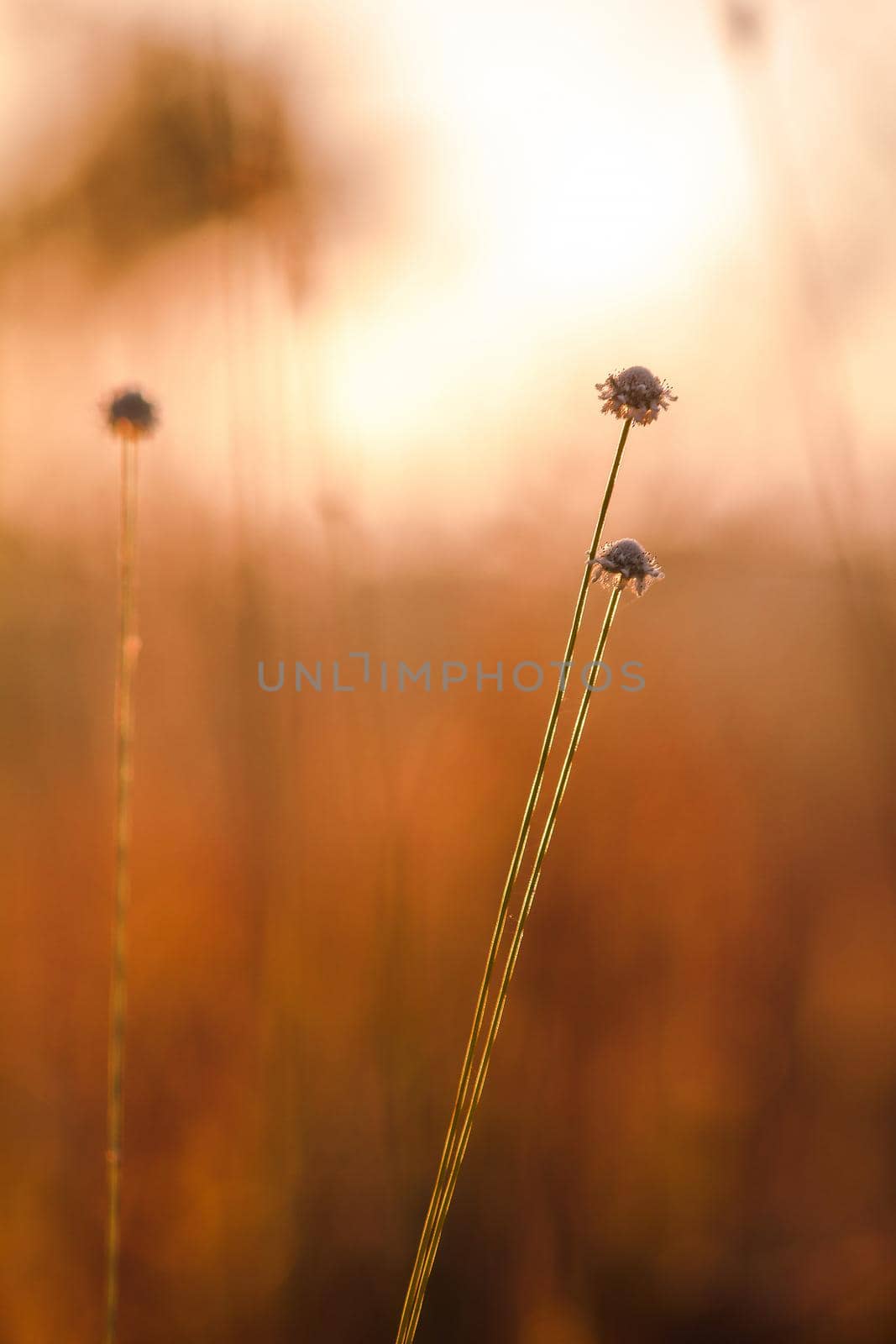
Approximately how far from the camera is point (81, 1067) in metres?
1.61

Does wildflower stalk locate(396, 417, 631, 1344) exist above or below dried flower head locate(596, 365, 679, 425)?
below

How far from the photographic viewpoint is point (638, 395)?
601 mm

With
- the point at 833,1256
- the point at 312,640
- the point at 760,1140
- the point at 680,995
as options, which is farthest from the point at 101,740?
the point at 833,1256

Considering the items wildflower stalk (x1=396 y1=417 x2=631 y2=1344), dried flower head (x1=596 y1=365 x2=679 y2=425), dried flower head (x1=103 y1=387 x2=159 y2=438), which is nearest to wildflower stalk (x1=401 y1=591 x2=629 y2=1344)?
wildflower stalk (x1=396 y1=417 x2=631 y2=1344)

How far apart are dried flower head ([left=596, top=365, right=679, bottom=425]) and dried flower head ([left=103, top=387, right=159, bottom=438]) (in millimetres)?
332

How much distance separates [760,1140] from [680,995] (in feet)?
0.94

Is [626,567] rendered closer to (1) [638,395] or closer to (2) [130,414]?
(1) [638,395]

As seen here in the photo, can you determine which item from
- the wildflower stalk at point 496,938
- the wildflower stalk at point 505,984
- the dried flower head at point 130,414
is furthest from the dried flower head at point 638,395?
the dried flower head at point 130,414

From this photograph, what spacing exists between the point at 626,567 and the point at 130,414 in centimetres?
38

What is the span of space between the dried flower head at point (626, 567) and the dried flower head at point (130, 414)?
35cm

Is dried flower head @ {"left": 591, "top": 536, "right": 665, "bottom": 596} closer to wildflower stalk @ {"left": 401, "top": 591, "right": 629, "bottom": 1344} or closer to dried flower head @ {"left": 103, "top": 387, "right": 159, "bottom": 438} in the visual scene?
wildflower stalk @ {"left": 401, "top": 591, "right": 629, "bottom": 1344}

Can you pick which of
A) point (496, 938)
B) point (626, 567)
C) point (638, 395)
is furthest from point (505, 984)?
point (638, 395)

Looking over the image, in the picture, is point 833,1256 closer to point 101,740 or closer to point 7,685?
point 101,740

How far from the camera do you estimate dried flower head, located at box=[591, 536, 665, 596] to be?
58 cm
